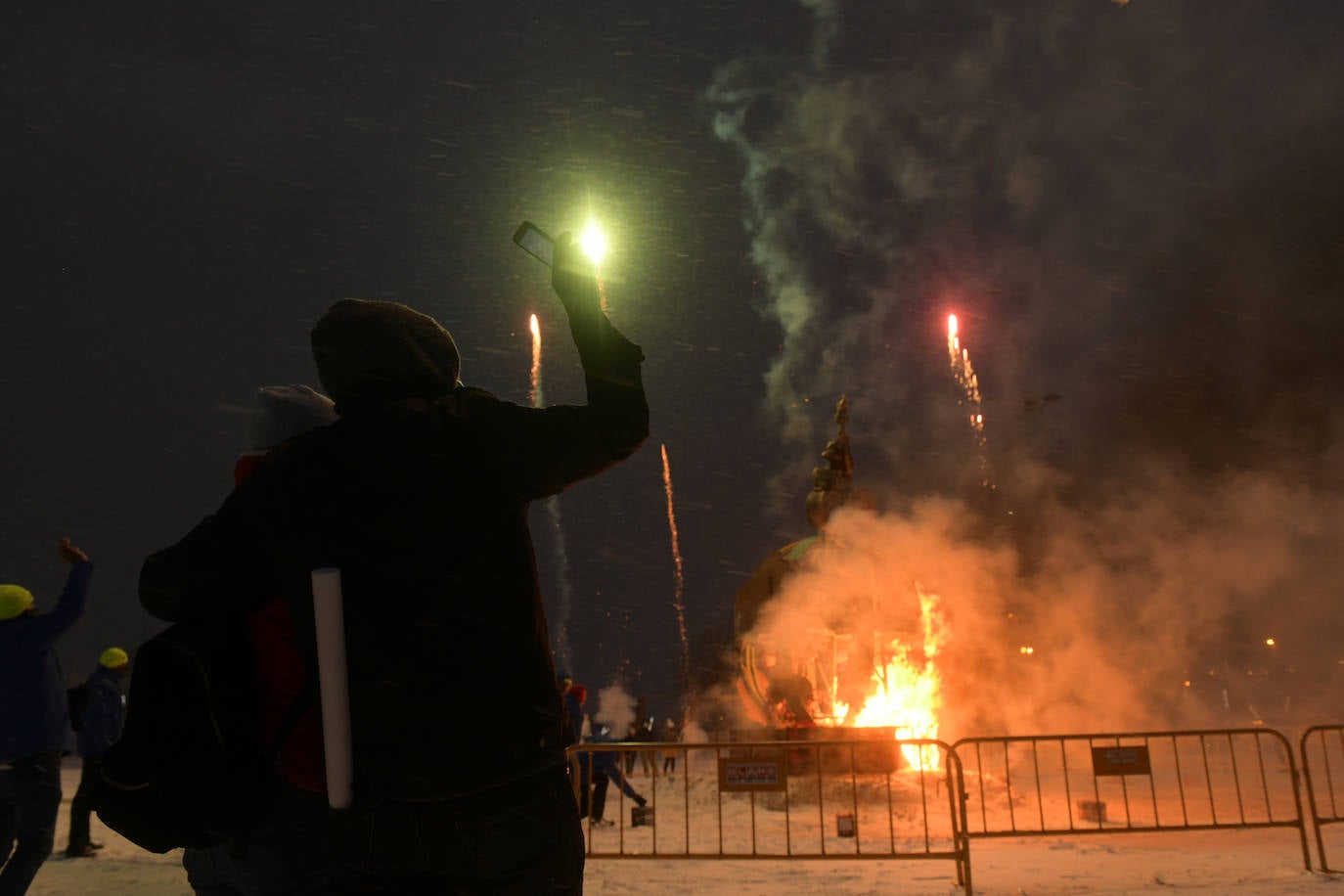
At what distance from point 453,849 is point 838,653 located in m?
16.1

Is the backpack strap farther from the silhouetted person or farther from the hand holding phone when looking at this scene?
the hand holding phone

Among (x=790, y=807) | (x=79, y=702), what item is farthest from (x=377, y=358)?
(x=790, y=807)

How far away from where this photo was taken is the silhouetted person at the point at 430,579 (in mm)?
1651

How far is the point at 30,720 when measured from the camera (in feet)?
16.7

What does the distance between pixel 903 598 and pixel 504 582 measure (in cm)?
1643

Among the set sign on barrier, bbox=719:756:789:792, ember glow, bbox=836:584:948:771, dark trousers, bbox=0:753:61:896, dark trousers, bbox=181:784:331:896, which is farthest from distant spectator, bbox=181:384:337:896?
ember glow, bbox=836:584:948:771

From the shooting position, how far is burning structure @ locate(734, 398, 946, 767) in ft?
55.1

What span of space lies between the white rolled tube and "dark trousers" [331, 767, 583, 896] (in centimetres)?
6

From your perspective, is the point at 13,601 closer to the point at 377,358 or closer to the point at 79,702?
the point at 377,358

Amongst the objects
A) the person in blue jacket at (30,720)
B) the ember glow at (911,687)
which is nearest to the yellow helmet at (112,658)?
the person in blue jacket at (30,720)

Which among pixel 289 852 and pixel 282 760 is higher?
pixel 282 760

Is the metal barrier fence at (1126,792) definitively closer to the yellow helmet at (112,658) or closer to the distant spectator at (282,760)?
the distant spectator at (282,760)

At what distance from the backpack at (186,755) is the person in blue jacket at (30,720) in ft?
13.6

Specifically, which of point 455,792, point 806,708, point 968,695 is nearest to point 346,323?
point 455,792
